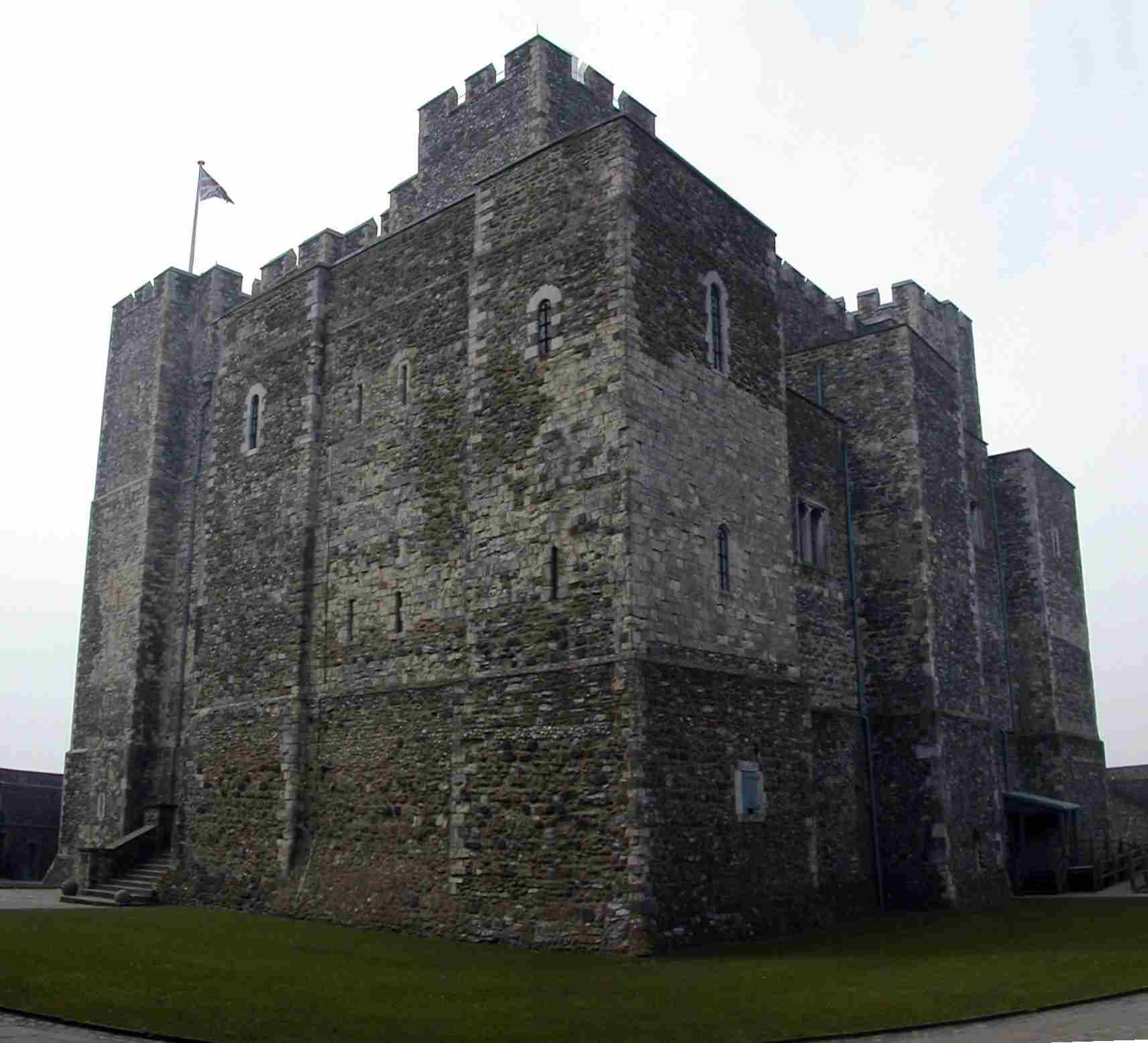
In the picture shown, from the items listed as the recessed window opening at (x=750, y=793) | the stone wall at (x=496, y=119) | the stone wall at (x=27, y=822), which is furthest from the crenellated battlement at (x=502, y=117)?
the stone wall at (x=27, y=822)

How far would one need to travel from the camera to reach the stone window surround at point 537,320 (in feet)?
61.8

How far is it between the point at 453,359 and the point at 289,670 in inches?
262

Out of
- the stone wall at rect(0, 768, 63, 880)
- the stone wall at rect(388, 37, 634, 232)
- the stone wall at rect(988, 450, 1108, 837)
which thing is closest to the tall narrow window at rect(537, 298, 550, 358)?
the stone wall at rect(388, 37, 634, 232)

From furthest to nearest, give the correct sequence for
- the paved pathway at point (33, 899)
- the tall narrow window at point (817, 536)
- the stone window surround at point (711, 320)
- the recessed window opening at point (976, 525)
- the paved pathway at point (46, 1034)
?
the recessed window opening at point (976, 525)
the tall narrow window at point (817, 536)
the paved pathway at point (33, 899)
the stone window surround at point (711, 320)
the paved pathway at point (46, 1034)

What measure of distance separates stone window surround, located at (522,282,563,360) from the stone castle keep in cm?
5

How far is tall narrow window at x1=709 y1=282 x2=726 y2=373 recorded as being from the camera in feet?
65.9

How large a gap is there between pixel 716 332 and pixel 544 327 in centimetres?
315

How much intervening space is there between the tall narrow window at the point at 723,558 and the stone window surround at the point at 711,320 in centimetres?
282

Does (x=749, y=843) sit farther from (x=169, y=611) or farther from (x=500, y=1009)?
(x=169, y=611)

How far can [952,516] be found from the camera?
2648cm

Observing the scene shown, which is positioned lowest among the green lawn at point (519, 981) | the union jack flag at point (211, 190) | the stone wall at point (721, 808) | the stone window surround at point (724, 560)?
the green lawn at point (519, 981)

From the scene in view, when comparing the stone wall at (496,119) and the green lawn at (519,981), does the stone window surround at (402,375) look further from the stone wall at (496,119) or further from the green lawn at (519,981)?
the green lawn at (519,981)

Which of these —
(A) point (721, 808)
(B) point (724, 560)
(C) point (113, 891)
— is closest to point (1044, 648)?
(B) point (724, 560)

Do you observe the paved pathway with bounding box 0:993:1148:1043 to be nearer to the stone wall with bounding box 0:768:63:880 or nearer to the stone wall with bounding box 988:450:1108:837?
the stone wall with bounding box 988:450:1108:837
